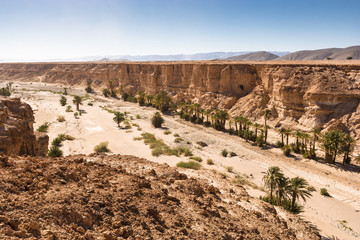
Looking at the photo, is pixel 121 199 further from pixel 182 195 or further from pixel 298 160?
pixel 298 160

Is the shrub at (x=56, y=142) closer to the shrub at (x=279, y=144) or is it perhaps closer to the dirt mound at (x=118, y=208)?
the dirt mound at (x=118, y=208)

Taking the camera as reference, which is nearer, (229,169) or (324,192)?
(324,192)

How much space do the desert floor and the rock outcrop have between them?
10.4m

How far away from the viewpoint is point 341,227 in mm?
16125

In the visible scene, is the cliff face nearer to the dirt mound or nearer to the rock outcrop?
the dirt mound

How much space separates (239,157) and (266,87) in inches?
913

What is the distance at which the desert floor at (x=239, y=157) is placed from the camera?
59.2 feet

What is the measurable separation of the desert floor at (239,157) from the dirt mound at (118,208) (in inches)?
221

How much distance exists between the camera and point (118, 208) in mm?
8680

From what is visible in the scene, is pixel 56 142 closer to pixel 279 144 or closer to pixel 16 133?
pixel 16 133

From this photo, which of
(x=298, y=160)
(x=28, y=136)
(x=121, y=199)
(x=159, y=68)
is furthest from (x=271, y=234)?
(x=159, y=68)

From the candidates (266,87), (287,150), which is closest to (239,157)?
(287,150)

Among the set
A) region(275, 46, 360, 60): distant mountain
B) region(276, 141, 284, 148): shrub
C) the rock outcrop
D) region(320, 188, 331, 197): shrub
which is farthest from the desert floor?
region(275, 46, 360, 60): distant mountain

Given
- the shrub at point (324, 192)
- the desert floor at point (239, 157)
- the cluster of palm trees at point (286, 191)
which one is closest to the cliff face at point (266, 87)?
the desert floor at point (239, 157)
